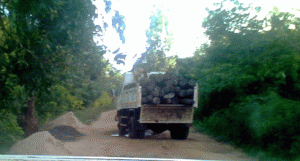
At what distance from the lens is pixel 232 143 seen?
12.0m

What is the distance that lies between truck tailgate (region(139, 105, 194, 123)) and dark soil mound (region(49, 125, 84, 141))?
3.73 m

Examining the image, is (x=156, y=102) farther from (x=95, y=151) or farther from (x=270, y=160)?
(x=270, y=160)

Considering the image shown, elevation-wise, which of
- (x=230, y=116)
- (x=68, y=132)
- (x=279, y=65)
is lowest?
(x=68, y=132)

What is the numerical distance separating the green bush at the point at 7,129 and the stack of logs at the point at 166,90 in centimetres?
441

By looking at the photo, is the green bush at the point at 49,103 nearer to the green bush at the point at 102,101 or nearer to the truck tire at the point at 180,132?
the truck tire at the point at 180,132

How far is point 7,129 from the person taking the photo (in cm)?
1049

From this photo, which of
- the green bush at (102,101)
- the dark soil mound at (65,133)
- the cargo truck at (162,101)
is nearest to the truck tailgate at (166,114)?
the cargo truck at (162,101)

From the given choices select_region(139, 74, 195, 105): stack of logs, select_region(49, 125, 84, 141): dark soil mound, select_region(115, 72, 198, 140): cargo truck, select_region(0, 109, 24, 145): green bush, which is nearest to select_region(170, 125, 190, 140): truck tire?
select_region(115, 72, 198, 140): cargo truck

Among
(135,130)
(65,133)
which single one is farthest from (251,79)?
(65,133)

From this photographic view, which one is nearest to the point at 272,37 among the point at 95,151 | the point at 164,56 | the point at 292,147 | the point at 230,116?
the point at 230,116

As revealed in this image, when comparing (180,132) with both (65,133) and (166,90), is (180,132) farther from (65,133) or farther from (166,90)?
(65,133)

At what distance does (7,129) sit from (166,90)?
550 cm

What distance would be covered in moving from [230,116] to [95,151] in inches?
228

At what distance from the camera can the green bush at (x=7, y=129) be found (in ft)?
33.0
